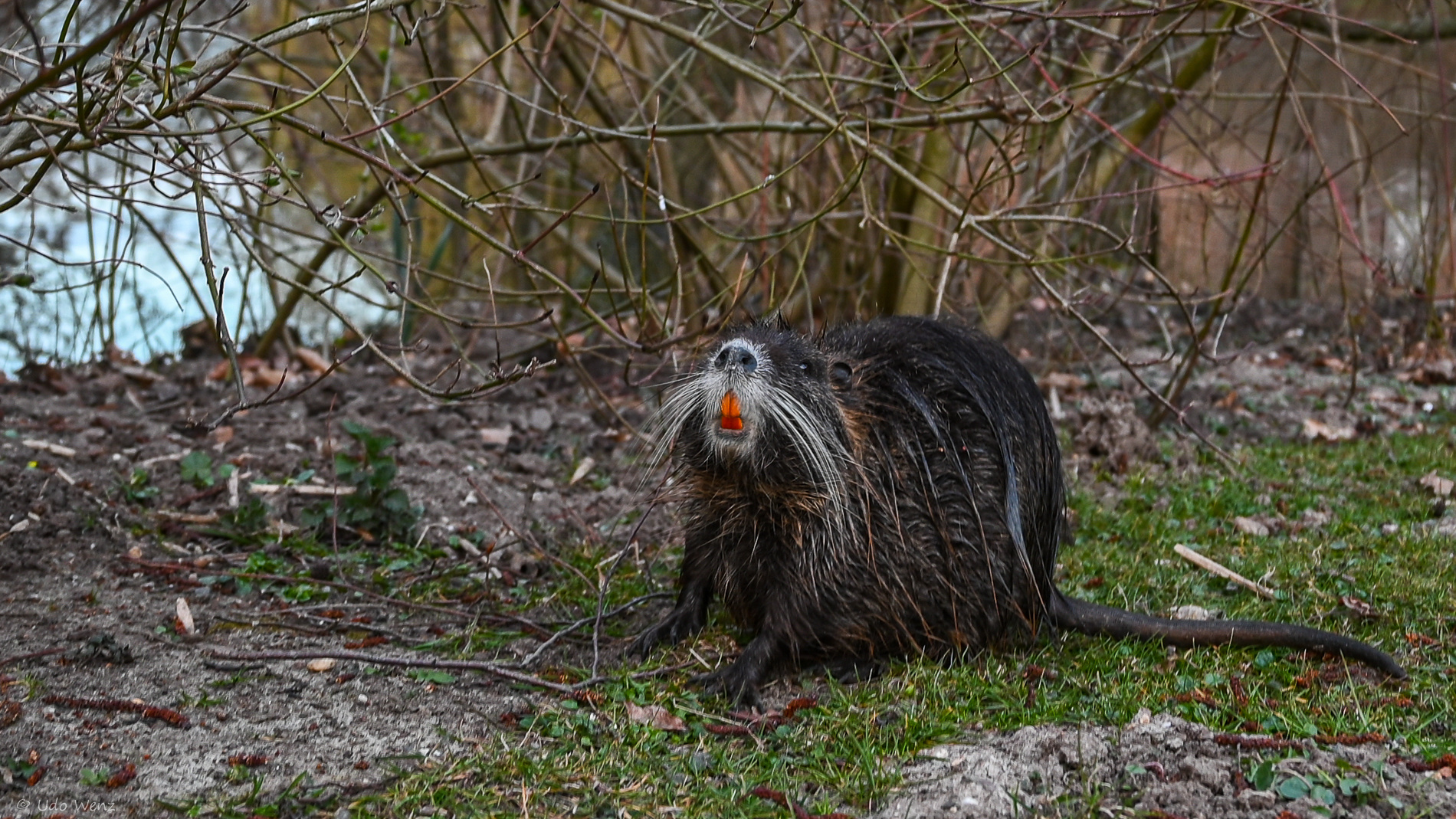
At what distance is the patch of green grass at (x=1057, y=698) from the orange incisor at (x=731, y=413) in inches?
25.9

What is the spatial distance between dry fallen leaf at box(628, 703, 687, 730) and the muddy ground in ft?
0.83

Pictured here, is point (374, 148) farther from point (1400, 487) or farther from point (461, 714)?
point (1400, 487)

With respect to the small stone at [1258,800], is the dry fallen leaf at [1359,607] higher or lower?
higher

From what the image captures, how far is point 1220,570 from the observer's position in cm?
398

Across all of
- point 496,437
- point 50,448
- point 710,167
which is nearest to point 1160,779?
point 496,437

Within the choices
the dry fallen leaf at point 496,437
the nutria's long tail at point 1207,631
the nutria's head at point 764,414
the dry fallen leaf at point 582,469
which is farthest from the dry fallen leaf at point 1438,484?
the dry fallen leaf at point 496,437

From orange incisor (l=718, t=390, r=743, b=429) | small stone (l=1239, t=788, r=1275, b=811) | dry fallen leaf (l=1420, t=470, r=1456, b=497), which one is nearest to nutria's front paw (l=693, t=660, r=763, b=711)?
orange incisor (l=718, t=390, r=743, b=429)

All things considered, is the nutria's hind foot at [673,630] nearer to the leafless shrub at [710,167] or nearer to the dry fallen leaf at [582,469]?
the leafless shrub at [710,167]

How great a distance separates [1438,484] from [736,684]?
10.2 ft

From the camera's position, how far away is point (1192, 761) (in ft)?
8.40

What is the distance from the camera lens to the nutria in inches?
131

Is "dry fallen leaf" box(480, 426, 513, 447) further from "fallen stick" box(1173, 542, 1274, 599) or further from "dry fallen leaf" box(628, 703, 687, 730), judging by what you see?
"fallen stick" box(1173, 542, 1274, 599)

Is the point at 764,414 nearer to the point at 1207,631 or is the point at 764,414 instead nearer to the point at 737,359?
the point at 737,359

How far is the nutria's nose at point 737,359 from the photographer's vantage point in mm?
3188
